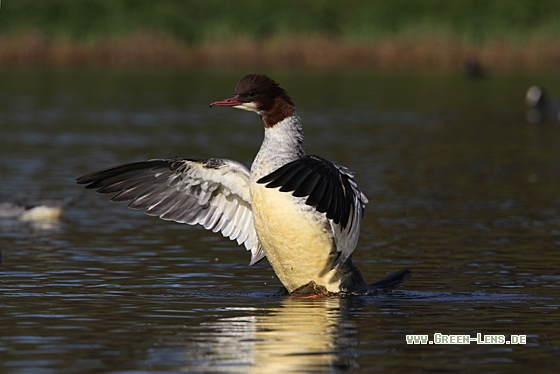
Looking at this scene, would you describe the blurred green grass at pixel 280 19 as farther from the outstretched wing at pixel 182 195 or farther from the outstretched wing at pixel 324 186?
the outstretched wing at pixel 324 186

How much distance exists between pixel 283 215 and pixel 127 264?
2583 millimetres

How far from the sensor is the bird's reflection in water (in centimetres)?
673

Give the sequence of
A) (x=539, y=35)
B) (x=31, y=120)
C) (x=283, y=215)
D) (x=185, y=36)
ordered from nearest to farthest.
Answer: (x=283, y=215)
(x=31, y=120)
(x=539, y=35)
(x=185, y=36)

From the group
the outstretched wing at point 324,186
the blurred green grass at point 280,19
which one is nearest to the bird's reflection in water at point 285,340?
the outstretched wing at point 324,186

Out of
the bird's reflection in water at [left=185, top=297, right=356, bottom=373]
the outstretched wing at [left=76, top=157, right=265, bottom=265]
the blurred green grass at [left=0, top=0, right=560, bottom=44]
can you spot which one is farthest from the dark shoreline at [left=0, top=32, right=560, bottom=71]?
the bird's reflection in water at [left=185, top=297, right=356, bottom=373]

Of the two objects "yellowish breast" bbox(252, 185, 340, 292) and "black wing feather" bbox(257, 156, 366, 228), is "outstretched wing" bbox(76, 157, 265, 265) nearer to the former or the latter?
"yellowish breast" bbox(252, 185, 340, 292)

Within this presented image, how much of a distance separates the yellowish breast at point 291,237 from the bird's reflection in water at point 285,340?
0.24 m

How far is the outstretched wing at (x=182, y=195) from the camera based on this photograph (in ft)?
32.1

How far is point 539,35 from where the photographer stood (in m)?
45.1

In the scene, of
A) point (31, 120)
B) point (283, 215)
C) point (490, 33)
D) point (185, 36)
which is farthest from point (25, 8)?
point (283, 215)

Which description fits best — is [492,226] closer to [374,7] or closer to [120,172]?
[120,172]

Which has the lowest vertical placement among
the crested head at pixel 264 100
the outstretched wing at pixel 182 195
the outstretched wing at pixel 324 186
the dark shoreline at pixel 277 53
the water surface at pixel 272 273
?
the dark shoreline at pixel 277 53

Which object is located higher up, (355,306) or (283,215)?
(283,215)

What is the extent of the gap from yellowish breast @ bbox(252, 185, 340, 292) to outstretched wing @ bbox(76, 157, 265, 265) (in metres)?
0.82
